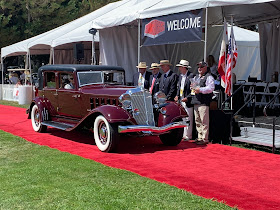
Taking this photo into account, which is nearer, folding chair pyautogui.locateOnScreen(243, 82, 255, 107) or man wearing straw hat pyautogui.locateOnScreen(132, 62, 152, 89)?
man wearing straw hat pyautogui.locateOnScreen(132, 62, 152, 89)

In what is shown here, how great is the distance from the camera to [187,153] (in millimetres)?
7949

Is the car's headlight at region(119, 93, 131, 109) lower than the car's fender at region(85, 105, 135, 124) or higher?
higher

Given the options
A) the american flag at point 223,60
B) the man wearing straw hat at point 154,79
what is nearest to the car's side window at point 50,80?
the man wearing straw hat at point 154,79

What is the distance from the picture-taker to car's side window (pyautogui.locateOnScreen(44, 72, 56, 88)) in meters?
10.2

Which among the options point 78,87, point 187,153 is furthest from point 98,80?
point 187,153

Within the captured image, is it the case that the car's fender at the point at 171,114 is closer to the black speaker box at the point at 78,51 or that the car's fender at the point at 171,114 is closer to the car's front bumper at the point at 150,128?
the car's front bumper at the point at 150,128

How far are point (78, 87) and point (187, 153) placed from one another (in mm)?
2837

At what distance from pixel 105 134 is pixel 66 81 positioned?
7.23 ft

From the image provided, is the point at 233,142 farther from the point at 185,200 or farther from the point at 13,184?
the point at 13,184

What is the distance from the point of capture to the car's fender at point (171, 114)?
823cm

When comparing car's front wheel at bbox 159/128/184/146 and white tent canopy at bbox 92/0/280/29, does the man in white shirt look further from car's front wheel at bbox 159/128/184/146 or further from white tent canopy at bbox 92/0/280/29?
white tent canopy at bbox 92/0/280/29

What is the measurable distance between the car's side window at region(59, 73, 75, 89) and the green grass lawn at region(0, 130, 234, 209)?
2.55m

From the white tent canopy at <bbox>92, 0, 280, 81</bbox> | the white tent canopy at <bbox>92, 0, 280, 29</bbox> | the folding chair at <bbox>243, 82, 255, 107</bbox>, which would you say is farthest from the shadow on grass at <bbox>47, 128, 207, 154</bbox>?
the white tent canopy at <bbox>92, 0, 280, 81</bbox>

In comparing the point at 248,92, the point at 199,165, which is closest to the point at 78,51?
the point at 248,92
